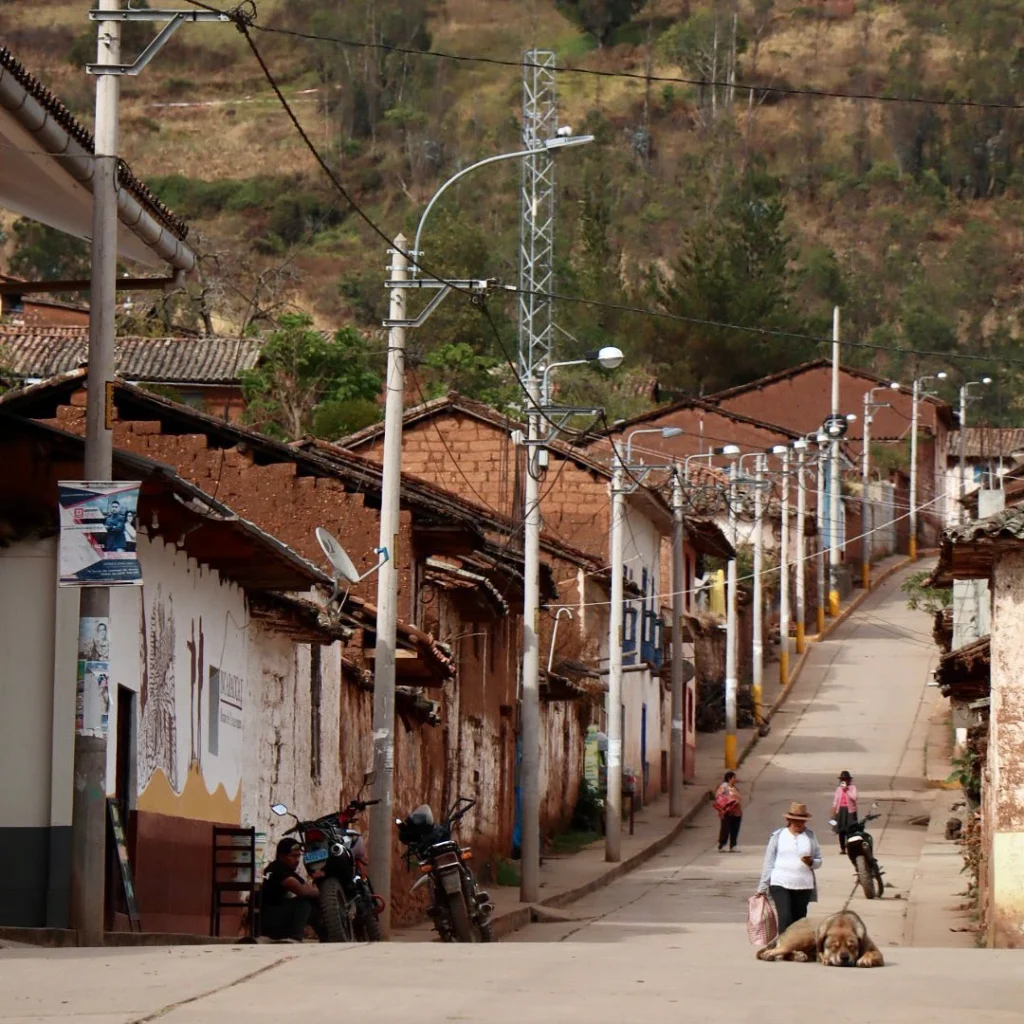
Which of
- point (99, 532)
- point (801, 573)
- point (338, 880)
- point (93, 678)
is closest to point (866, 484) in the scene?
point (801, 573)

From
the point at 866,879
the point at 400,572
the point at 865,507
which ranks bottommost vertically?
the point at 866,879

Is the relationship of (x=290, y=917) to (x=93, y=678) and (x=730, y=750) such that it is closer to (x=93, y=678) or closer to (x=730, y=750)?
(x=93, y=678)

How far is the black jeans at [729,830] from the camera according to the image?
39.1 metres

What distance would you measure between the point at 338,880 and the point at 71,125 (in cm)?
716

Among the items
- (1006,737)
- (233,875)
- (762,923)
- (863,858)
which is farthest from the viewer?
(863,858)

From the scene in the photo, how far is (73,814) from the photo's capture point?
14906 mm

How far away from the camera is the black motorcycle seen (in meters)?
21.2

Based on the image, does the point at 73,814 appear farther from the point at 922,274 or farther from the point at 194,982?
the point at 922,274

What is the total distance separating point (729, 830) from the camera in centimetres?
3934

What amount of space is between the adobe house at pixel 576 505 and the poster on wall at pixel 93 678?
26299mm

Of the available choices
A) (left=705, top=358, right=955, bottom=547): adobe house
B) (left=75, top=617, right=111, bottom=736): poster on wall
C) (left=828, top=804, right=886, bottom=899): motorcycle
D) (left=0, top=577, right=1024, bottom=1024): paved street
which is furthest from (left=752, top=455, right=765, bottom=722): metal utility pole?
(left=75, top=617, right=111, bottom=736): poster on wall

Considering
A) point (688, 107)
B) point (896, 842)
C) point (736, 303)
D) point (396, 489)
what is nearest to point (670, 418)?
point (736, 303)

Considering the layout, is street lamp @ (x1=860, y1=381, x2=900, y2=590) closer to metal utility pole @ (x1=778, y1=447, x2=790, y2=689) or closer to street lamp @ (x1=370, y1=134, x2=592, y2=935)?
metal utility pole @ (x1=778, y1=447, x2=790, y2=689)

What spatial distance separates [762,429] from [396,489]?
195ft
